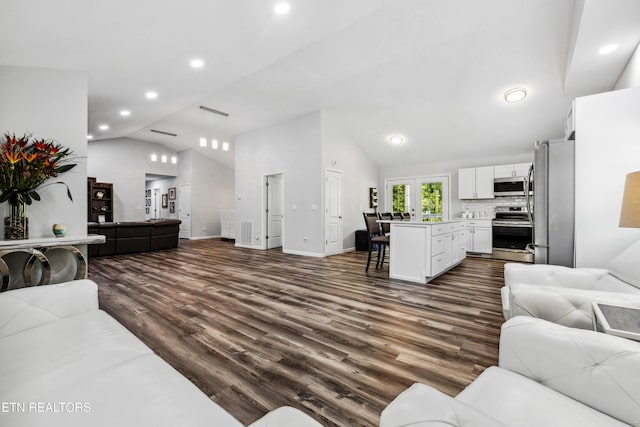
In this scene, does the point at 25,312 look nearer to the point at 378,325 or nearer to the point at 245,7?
the point at 378,325

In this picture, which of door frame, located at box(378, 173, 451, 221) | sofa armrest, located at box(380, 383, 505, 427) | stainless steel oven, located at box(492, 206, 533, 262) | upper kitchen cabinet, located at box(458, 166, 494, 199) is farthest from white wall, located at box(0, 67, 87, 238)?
stainless steel oven, located at box(492, 206, 533, 262)

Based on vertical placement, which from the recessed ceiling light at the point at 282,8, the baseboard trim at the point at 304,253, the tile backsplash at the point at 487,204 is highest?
the recessed ceiling light at the point at 282,8

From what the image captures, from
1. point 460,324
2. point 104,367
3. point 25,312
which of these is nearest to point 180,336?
point 25,312

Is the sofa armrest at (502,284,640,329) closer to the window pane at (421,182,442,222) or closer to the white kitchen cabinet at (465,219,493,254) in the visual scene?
the white kitchen cabinet at (465,219,493,254)

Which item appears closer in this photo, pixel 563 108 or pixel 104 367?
pixel 104 367

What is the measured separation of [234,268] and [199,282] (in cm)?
98

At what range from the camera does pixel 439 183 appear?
24.3ft

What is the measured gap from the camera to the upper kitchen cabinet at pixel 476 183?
6.38m

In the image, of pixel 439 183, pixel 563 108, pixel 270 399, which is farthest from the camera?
pixel 439 183

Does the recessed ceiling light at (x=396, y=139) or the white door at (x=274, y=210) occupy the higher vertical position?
the recessed ceiling light at (x=396, y=139)

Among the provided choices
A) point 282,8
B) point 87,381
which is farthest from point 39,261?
point 282,8

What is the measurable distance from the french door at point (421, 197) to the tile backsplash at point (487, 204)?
0.49 metres

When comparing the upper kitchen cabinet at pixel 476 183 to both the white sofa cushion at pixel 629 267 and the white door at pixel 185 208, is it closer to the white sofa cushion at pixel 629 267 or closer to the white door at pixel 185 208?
the white sofa cushion at pixel 629 267

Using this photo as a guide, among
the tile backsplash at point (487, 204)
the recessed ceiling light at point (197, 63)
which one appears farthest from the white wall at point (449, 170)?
the recessed ceiling light at point (197, 63)
